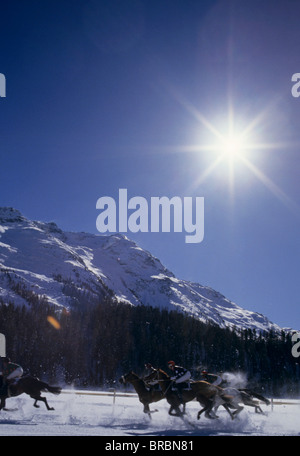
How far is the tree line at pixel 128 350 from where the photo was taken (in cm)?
9844

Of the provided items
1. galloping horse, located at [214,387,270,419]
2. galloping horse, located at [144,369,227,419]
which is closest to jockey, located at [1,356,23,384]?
galloping horse, located at [144,369,227,419]

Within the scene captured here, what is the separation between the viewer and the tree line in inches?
3875

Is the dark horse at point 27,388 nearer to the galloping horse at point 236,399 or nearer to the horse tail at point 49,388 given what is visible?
the horse tail at point 49,388

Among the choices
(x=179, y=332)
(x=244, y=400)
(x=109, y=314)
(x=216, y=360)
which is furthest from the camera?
(x=109, y=314)

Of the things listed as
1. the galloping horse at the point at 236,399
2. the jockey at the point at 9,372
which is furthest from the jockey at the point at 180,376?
the jockey at the point at 9,372

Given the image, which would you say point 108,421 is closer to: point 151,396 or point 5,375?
point 151,396

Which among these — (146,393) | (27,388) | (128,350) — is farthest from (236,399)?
(128,350)

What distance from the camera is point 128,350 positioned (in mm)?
108250

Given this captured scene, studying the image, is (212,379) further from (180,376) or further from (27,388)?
(27,388)
